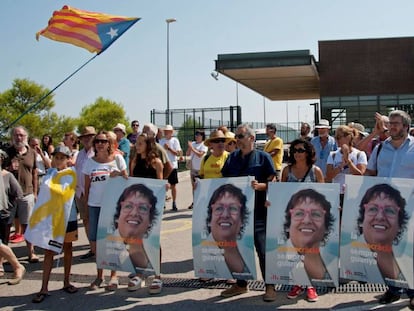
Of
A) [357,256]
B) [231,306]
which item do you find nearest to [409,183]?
[357,256]

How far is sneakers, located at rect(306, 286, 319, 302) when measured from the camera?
17.1 ft

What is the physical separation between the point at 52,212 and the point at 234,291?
7.21 feet

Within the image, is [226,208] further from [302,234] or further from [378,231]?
[378,231]

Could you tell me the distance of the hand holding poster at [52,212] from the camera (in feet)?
18.2

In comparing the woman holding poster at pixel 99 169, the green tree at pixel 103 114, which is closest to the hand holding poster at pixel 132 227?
the woman holding poster at pixel 99 169

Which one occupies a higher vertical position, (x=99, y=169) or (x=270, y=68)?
(x=270, y=68)

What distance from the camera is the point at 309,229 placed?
5.07 m

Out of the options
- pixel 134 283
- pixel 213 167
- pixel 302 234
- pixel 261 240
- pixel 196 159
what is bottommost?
pixel 134 283

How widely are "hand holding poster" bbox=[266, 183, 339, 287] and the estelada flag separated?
17.3ft

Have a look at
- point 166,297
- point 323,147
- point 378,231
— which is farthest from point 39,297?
point 323,147

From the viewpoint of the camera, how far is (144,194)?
5.65 meters

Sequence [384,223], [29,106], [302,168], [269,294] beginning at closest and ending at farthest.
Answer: [384,223] < [269,294] < [302,168] < [29,106]

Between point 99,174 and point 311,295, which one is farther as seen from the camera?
point 99,174

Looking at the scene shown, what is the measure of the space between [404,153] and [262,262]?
186cm
